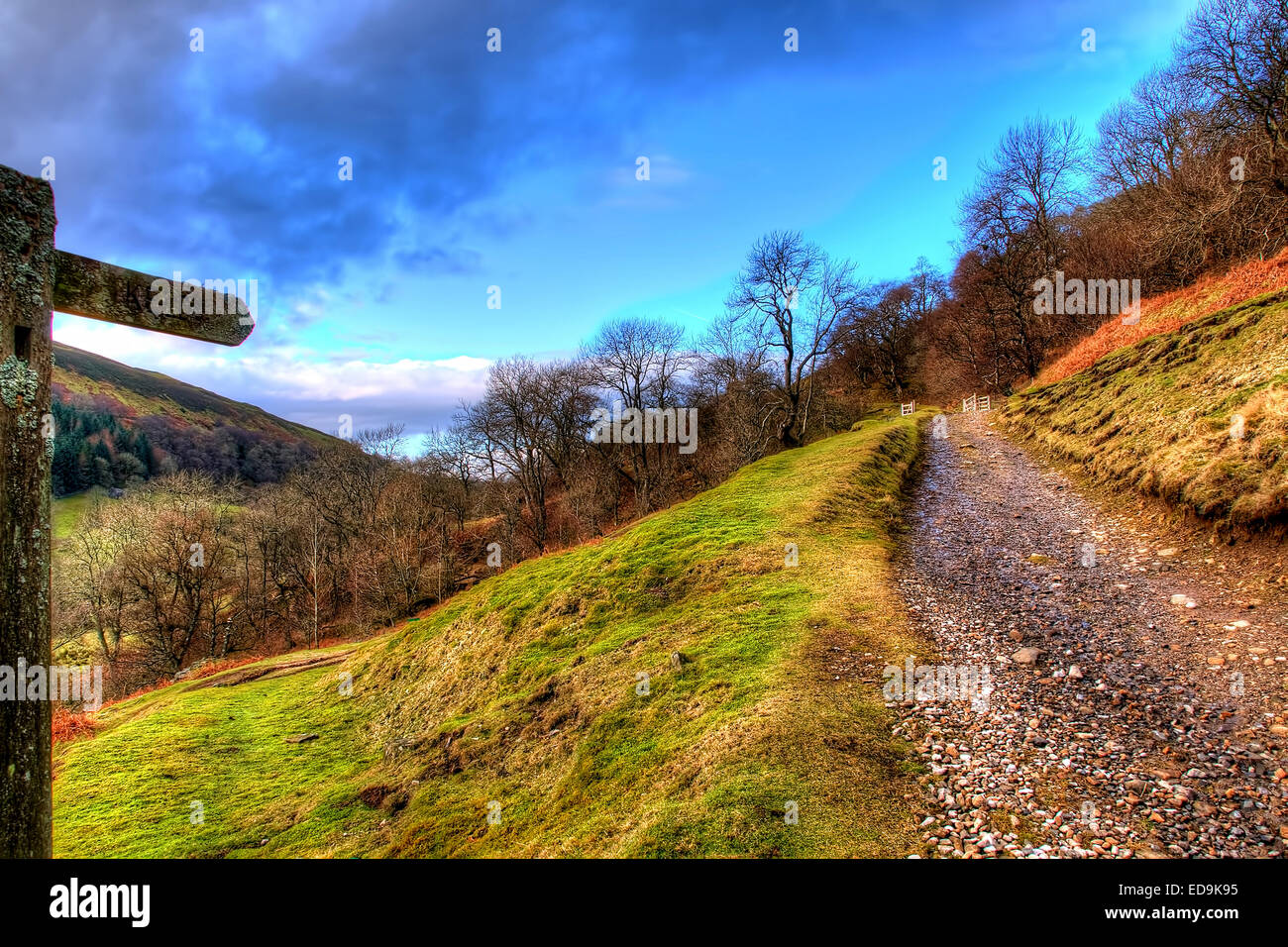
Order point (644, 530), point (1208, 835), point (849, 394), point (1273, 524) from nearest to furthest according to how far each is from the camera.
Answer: point (1208, 835)
point (1273, 524)
point (644, 530)
point (849, 394)

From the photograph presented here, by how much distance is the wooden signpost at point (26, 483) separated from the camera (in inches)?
83.4

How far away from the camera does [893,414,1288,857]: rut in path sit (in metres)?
4.46

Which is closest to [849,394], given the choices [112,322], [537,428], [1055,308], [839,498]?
[1055,308]

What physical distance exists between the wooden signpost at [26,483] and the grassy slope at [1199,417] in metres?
14.1

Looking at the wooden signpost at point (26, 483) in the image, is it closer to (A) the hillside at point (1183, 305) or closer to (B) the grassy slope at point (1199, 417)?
(B) the grassy slope at point (1199, 417)

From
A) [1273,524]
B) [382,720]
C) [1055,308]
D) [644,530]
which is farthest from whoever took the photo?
[1055,308]

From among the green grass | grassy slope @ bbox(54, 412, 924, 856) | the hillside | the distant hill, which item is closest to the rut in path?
grassy slope @ bbox(54, 412, 924, 856)

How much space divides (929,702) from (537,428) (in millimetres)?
49010

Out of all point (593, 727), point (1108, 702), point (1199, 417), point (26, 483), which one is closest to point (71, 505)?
point (593, 727)

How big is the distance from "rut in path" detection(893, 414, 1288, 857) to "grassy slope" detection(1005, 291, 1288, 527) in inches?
39.2

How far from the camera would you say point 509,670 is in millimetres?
12164

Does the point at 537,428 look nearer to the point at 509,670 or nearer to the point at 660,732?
the point at 509,670

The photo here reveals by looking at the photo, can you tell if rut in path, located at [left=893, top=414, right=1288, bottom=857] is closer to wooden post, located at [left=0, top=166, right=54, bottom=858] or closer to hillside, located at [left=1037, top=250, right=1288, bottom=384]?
wooden post, located at [left=0, top=166, right=54, bottom=858]

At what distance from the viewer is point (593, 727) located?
27.0 ft
